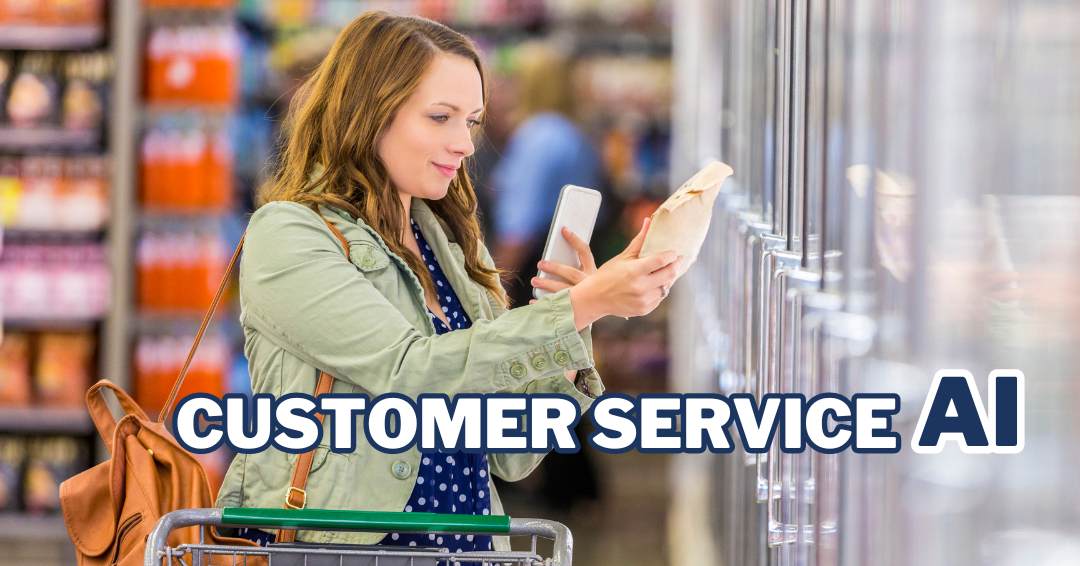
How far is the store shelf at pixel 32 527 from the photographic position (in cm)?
416

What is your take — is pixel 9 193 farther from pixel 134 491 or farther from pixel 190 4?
pixel 134 491

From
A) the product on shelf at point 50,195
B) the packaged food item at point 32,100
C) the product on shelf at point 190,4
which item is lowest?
the product on shelf at point 50,195

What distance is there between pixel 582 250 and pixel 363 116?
364 millimetres

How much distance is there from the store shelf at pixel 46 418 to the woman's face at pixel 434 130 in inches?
124

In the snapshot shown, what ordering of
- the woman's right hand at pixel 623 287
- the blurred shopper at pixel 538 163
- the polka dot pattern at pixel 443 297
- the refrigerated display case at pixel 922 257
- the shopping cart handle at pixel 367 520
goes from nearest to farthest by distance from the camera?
the refrigerated display case at pixel 922 257
the shopping cart handle at pixel 367 520
the woman's right hand at pixel 623 287
the polka dot pattern at pixel 443 297
the blurred shopper at pixel 538 163

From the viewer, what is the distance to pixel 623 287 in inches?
54.0

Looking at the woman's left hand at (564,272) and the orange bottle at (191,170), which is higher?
the orange bottle at (191,170)

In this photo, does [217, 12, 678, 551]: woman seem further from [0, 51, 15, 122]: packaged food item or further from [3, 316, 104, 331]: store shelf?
[0, 51, 15, 122]: packaged food item

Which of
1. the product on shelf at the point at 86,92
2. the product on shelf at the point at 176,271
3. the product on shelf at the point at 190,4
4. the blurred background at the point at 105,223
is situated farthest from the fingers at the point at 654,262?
the product on shelf at the point at 86,92

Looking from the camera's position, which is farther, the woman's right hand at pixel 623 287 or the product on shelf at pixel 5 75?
the product on shelf at pixel 5 75

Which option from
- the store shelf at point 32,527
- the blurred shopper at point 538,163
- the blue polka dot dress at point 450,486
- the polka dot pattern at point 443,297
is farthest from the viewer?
the blurred shopper at point 538,163

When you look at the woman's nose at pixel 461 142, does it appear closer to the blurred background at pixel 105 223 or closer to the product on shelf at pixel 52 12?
the blurred background at pixel 105 223

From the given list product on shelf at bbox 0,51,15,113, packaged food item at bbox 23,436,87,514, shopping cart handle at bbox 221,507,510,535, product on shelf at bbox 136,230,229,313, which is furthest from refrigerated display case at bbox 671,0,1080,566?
product on shelf at bbox 0,51,15,113

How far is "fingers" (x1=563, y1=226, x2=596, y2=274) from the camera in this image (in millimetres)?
1570
